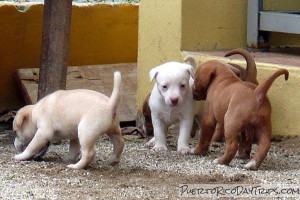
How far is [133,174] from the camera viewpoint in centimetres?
541

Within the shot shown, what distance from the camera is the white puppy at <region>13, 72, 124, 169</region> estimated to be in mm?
5344

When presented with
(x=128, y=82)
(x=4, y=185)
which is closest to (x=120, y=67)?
(x=128, y=82)

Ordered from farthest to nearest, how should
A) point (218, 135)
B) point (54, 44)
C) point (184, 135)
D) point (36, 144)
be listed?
point (54, 44) < point (218, 135) < point (184, 135) < point (36, 144)

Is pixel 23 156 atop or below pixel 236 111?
below

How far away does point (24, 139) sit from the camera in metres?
5.95

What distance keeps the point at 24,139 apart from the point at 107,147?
958mm

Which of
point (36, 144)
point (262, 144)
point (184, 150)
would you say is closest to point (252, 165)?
point (262, 144)

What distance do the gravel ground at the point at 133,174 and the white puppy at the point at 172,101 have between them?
209 millimetres

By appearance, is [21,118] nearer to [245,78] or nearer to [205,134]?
[205,134]

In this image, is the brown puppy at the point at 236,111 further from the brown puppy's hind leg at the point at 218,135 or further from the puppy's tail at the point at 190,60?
Result: the puppy's tail at the point at 190,60

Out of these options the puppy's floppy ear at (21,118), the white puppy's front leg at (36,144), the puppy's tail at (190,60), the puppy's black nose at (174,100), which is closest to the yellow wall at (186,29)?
the puppy's tail at (190,60)

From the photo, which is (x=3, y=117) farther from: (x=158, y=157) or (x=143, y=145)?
(x=158, y=157)

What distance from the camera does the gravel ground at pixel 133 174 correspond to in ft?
15.7

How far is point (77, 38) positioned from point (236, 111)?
4015mm
